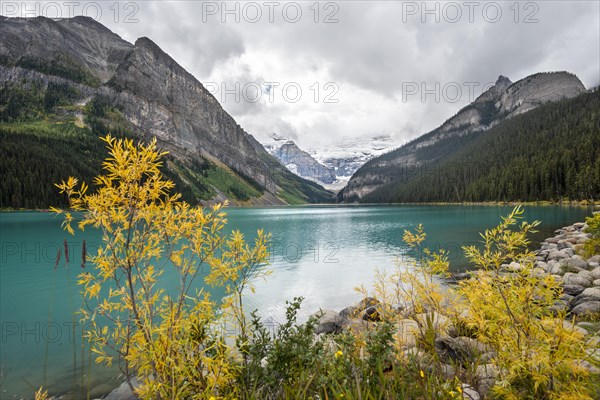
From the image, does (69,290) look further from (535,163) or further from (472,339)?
(535,163)

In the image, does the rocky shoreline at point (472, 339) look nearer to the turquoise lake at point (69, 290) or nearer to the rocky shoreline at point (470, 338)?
the rocky shoreline at point (470, 338)

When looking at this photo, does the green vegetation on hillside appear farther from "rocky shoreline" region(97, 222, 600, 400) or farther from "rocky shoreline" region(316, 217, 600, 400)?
"rocky shoreline" region(97, 222, 600, 400)

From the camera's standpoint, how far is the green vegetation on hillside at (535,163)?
88.2 meters

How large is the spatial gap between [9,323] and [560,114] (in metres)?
215

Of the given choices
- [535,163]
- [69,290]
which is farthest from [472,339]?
[535,163]

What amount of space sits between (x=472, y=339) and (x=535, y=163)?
134 meters

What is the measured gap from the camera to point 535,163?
109 meters

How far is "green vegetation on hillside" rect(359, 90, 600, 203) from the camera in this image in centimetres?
8819

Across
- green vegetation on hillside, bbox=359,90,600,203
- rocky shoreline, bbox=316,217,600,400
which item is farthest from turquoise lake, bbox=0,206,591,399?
green vegetation on hillside, bbox=359,90,600,203

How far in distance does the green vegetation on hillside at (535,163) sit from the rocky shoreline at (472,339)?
83.5m

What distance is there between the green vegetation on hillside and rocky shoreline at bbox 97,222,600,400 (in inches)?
3289

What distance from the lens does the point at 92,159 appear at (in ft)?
468

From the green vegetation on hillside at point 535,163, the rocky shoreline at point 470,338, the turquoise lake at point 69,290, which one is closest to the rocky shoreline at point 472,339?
the rocky shoreline at point 470,338

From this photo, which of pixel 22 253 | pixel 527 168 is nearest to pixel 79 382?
pixel 22 253
